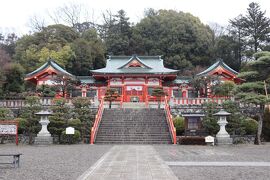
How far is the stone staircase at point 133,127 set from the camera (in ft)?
81.0

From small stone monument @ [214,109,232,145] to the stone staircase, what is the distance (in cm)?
346

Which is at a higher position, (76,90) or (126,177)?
(76,90)

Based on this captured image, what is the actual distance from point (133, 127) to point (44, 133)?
6.86 metres

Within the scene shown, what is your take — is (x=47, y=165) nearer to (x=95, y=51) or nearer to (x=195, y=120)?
(x=195, y=120)

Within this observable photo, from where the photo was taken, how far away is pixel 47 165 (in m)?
12.7

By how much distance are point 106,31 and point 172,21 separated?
1526cm

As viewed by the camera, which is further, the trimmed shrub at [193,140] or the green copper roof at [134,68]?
the green copper roof at [134,68]

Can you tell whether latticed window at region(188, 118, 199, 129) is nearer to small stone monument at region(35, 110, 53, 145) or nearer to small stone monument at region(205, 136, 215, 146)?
small stone monument at region(205, 136, 215, 146)

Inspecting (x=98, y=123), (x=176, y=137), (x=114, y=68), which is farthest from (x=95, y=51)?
(x=176, y=137)

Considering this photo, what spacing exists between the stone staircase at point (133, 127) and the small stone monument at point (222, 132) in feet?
11.3

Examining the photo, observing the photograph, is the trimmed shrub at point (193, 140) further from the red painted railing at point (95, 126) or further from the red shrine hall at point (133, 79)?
the red shrine hall at point (133, 79)

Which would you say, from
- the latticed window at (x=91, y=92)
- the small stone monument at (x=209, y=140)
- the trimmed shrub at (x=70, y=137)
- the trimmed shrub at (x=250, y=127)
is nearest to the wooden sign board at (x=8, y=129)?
the trimmed shrub at (x=70, y=137)

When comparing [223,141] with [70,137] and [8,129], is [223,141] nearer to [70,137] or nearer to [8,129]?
[70,137]

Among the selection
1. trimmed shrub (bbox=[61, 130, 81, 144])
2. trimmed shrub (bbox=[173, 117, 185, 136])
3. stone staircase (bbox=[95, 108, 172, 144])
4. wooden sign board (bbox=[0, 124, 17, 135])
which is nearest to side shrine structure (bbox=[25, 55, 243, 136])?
stone staircase (bbox=[95, 108, 172, 144])
